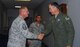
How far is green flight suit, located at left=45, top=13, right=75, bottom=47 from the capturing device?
4.21 meters

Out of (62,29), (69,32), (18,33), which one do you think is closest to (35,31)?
(18,33)

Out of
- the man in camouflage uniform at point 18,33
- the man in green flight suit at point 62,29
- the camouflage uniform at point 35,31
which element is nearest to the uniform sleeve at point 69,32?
the man in green flight suit at point 62,29

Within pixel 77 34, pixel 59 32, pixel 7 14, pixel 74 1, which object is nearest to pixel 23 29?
pixel 59 32

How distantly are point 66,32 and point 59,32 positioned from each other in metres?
0.15

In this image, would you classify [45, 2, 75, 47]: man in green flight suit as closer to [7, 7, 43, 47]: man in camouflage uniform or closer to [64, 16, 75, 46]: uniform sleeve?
Answer: [64, 16, 75, 46]: uniform sleeve

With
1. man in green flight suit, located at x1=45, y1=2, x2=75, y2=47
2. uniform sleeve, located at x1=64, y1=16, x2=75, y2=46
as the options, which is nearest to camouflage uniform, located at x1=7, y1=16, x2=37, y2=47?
man in green flight suit, located at x1=45, y1=2, x2=75, y2=47

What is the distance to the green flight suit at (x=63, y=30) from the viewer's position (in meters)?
4.21

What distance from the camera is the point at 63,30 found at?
4328 mm

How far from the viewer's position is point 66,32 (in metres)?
4.30

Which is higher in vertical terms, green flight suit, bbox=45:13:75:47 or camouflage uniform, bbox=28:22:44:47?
green flight suit, bbox=45:13:75:47

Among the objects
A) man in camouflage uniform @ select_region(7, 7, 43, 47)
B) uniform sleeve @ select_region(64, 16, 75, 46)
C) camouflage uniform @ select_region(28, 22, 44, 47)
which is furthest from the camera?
camouflage uniform @ select_region(28, 22, 44, 47)

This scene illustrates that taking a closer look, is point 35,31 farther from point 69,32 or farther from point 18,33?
point 69,32

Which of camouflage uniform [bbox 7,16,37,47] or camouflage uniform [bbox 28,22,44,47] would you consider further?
camouflage uniform [bbox 28,22,44,47]

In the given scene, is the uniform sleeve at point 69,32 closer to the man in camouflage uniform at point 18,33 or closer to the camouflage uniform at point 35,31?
the man in camouflage uniform at point 18,33
